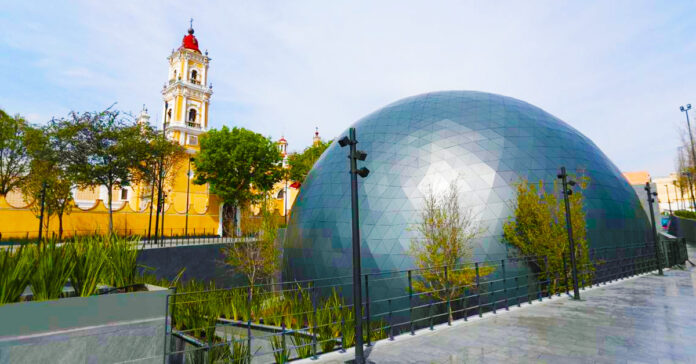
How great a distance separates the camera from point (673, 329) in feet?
28.5

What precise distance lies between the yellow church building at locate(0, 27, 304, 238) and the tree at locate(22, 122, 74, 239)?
1.02m

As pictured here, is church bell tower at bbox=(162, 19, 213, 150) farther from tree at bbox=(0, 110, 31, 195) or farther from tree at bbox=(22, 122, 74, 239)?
tree at bbox=(22, 122, 74, 239)

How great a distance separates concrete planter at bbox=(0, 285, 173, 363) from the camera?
4.51m

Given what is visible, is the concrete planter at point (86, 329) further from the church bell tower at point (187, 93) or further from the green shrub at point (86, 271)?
the church bell tower at point (187, 93)

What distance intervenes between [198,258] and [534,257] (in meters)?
21.6

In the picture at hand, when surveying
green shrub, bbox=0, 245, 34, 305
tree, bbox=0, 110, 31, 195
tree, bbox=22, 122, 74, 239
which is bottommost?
green shrub, bbox=0, 245, 34, 305

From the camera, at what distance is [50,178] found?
89.8 feet

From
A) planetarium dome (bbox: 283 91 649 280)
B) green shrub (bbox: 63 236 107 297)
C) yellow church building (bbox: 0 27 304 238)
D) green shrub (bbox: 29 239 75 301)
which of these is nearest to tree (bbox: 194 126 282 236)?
yellow church building (bbox: 0 27 304 238)

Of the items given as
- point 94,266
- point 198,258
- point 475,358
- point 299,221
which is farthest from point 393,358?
point 198,258

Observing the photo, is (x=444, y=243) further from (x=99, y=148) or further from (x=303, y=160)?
(x=303, y=160)

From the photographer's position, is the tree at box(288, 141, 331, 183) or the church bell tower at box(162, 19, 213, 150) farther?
the church bell tower at box(162, 19, 213, 150)

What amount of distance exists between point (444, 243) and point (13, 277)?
Result: 40.8 feet

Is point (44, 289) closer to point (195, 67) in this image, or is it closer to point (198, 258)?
point (198, 258)

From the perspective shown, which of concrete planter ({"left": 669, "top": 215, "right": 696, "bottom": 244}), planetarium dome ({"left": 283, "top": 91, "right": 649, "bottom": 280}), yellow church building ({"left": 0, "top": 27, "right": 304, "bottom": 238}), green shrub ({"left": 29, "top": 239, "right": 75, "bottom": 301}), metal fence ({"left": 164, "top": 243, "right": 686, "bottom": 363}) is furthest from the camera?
concrete planter ({"left": 669, "top": 215, "right": 696, "bottom": 244})
